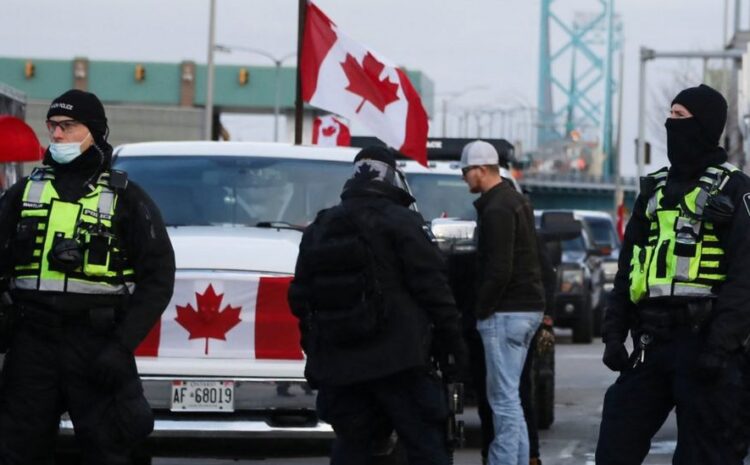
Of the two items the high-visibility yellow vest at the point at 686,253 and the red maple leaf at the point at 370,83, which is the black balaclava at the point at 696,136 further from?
the red maple leaf at the point at 370,83

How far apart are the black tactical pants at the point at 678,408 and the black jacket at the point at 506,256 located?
2648mm

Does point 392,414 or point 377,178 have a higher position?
point 377,178

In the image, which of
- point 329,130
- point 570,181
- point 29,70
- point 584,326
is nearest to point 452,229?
point 329,130

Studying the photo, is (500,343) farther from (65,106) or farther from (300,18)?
(300,18)

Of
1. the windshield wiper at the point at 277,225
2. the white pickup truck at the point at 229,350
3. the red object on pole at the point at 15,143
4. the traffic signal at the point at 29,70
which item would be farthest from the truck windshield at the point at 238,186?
the traffic signal at the point at 29,70

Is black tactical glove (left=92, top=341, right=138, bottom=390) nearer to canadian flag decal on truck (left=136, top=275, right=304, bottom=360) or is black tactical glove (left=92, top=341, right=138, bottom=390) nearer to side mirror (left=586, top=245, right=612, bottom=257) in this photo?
canadian flag decal on truck (left=136, top=275, right=304, bottom=360)

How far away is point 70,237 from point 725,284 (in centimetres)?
241

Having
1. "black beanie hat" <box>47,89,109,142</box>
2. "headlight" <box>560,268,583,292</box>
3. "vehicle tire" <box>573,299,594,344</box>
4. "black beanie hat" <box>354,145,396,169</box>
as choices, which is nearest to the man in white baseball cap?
"black beanie hat" <box>354,145,396,169</box>

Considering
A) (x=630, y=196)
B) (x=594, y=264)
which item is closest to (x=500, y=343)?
(x=594, y=264)

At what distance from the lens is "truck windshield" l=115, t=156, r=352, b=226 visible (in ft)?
36.8

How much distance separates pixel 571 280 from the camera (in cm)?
2539

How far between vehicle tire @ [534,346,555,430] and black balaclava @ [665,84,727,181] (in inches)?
234

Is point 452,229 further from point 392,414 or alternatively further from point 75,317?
point 75,317

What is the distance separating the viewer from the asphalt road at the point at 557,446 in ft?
37.1
